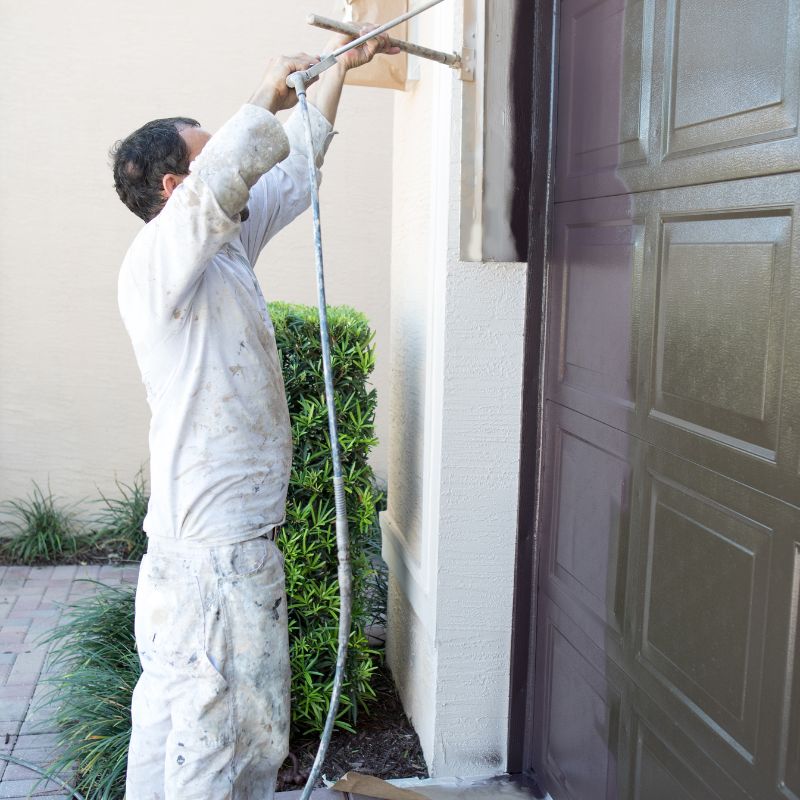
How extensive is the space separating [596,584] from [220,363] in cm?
117

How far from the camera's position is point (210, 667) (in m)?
2.28

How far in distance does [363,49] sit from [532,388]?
1.14 meters

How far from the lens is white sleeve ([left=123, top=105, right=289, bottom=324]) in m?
2.04

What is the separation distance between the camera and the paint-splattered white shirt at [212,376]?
212cm

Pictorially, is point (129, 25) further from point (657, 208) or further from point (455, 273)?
point (657, 208)

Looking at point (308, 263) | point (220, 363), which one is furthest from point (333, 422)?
point (308, 263)

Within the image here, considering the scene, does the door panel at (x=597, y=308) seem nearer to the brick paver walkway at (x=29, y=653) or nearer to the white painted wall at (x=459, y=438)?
the white painted wall at (x=459, y=438)

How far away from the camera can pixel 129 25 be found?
214 inches

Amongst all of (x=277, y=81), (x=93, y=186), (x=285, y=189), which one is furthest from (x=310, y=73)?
(x=93, y=186)

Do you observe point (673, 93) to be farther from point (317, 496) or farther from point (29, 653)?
point (29, 653)

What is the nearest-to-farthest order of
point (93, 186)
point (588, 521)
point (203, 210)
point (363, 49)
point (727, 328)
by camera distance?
1. point (727, 328)
2. point (203, 210)
3. point (588, 521)
4. point (363, 49)
5. point (93, 186)

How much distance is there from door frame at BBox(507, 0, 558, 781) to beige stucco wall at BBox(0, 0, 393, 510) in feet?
10.4

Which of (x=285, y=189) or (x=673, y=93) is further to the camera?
(x=285, y=189)

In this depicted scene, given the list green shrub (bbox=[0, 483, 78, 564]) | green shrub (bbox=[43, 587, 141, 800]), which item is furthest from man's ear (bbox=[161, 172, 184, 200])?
green shrub (bbox=[0, 483, 78, 564])
